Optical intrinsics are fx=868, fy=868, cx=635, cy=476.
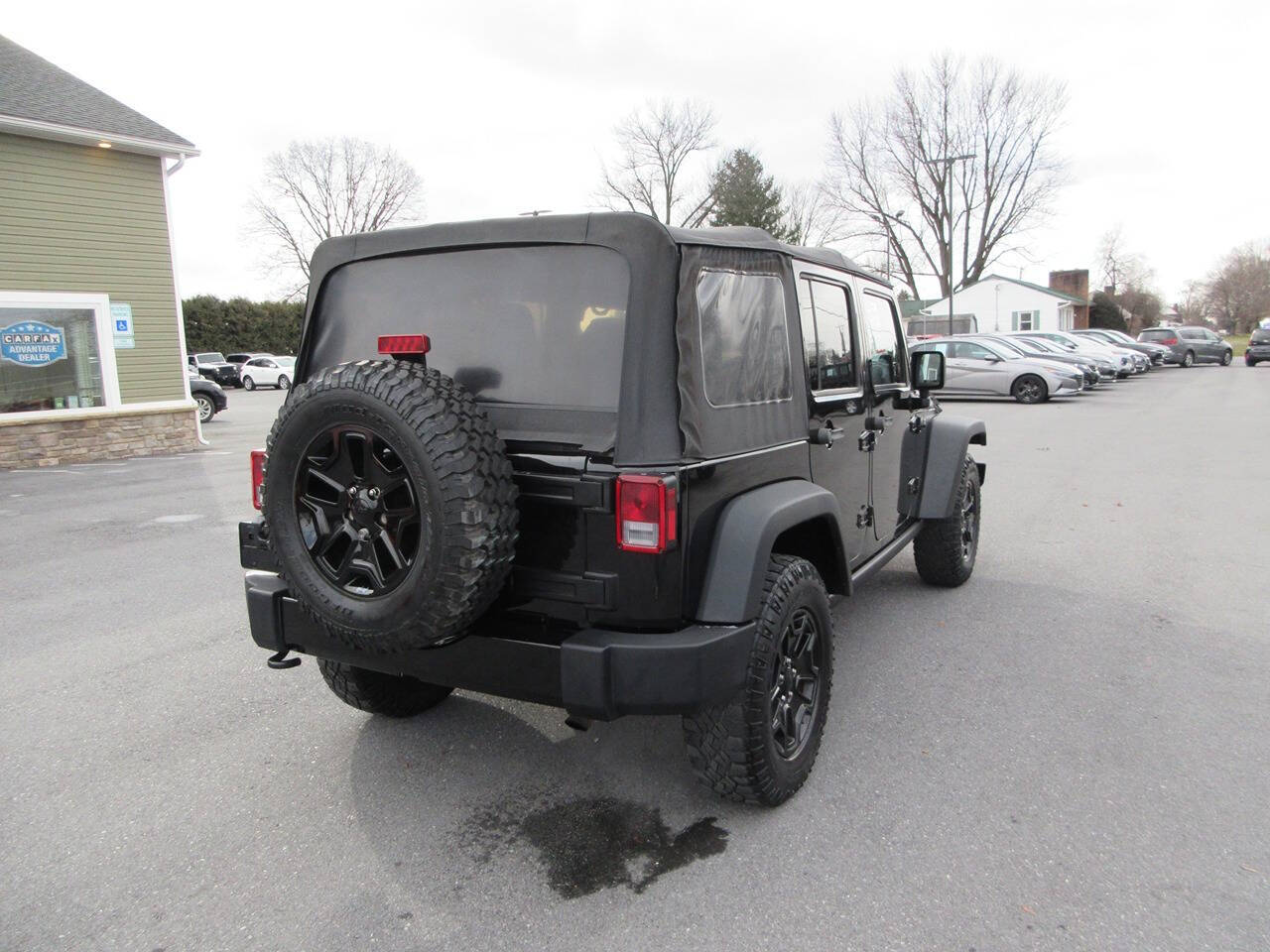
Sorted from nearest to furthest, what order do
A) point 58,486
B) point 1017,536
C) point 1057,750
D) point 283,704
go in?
point 1057,750, point 283,704, point 1017,536, point 58,486

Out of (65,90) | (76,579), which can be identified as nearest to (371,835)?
(76,579)

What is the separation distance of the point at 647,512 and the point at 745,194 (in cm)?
4752

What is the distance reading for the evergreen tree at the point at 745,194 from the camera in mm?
46938

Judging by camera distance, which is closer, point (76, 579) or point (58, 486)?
point (76, 579)

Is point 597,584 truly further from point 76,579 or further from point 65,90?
point 65,90

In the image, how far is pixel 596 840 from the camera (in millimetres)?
2818

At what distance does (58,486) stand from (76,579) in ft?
18.0

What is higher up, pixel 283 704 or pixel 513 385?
pixel 513 385

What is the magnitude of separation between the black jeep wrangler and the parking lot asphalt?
0.39 metres

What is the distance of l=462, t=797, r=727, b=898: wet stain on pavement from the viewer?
2627 mm

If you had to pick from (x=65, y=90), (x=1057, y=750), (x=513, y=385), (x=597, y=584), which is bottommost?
(x=1057, y=750)

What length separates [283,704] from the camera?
3.90 meters

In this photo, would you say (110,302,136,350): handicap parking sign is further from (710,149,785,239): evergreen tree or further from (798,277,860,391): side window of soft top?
(710,149,785,239): evergreen tree

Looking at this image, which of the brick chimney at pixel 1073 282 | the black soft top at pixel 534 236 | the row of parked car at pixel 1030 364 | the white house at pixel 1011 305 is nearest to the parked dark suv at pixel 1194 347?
the row of parked car at pixel 1030 364
